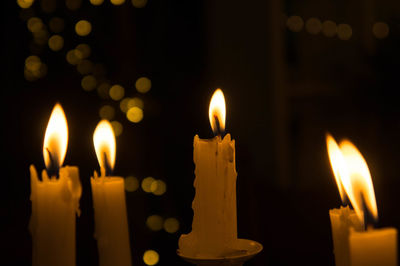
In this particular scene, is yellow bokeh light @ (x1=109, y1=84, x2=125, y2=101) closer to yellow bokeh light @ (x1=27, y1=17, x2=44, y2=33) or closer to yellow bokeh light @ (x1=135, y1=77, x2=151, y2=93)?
yellow bokeh light @ (x1=135, y1=77, x2=151, y2=93)

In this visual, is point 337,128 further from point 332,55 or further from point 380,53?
point 380,53

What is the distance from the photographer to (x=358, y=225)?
1.28 ft

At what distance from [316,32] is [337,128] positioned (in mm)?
750

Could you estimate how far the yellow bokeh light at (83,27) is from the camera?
2.52 meters

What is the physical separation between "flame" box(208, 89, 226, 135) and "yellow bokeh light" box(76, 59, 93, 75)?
208cm

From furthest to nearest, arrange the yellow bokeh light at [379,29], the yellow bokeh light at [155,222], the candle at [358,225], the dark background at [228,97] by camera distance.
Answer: the yellow bokeh light at [379,29], the yellow bokeh light at [155,222], the dark background at [228,97], the candle at [358,225]

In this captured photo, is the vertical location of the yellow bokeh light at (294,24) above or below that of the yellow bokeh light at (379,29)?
above

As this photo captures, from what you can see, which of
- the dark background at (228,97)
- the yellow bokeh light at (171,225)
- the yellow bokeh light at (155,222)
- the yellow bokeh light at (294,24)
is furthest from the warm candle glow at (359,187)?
the yellow bokeh light at (294,24)

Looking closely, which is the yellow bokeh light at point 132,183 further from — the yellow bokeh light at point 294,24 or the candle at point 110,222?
the candle at point 110,222

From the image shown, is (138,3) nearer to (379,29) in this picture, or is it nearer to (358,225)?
(379,29)

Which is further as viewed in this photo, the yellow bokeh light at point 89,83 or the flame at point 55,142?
the yellow bokeh light at point 89,83

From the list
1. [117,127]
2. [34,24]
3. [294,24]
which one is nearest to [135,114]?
[117,127]

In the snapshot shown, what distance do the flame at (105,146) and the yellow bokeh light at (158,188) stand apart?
6.27 feet

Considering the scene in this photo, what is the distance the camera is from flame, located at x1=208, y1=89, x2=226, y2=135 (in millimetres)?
525
